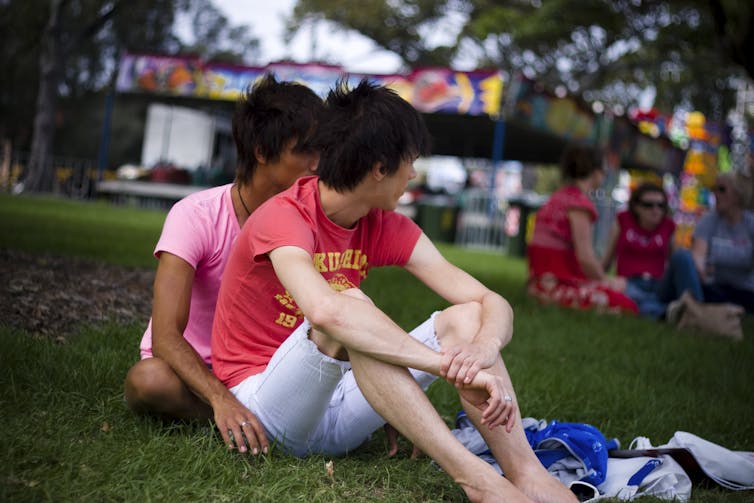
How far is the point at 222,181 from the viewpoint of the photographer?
2358 centimetres

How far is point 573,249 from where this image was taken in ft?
25.3

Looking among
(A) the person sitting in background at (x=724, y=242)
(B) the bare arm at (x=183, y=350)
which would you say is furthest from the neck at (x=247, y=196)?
(A) the person sitting in background at (x=724, y=242)

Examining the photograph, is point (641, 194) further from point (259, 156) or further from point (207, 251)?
point (207, 251)

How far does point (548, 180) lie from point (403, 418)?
4962 cm

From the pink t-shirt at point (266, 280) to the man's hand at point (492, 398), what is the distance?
24.0 inches

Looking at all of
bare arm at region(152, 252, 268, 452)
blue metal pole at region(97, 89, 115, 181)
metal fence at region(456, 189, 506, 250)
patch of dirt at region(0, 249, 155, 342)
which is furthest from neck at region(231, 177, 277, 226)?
blue metal pole at region(97, 89, 115, 181)

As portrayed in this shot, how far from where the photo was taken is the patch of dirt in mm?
4535

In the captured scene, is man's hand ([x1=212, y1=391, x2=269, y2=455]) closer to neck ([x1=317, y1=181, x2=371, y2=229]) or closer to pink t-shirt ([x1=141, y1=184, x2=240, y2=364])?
pink t-shirt ([x1=141, y1=184, x2=240, y2=364])

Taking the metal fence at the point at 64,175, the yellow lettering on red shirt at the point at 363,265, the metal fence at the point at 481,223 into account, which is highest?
the yellow lettering on red shirt at the point at 363,265

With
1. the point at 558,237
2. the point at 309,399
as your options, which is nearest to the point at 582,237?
the point at 558,237

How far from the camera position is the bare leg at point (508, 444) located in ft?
8.93

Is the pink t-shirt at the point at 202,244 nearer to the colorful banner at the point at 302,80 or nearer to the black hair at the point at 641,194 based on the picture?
the black hair at the point at 641,194

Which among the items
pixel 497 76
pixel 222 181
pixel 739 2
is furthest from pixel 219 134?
pixel 739 2

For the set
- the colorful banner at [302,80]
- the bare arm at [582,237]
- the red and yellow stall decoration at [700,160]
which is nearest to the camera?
the bare arm at [582,237]
